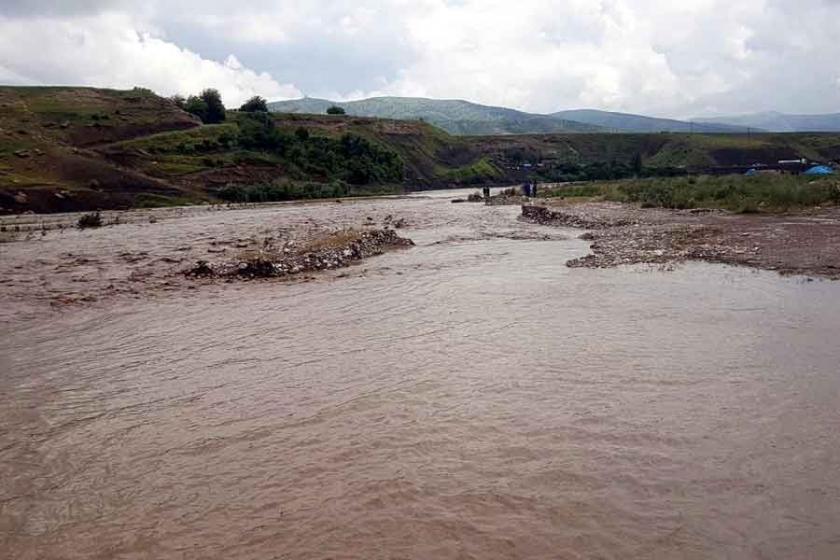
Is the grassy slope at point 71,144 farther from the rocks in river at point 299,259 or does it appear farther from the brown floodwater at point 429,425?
the brown floodwater at point 429,425

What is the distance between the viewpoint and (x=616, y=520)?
17.5 ft

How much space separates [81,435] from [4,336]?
7.06 m

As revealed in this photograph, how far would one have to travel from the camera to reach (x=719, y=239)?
77.9ft

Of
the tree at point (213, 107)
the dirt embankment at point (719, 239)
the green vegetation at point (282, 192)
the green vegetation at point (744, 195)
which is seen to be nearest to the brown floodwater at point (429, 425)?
the dirt embankment at point (719, 239)

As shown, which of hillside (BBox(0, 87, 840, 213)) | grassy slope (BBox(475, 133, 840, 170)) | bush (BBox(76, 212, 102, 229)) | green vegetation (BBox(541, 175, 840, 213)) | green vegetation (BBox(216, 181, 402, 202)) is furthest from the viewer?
grassy slope (BBox(475, 133, 840, 170))

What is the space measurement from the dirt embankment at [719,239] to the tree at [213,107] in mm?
82115

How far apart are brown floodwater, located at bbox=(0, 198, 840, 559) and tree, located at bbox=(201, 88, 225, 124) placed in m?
93.8

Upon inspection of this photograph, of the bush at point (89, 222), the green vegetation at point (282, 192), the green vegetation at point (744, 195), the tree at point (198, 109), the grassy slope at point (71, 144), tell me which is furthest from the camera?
the tree at point (198, 109)

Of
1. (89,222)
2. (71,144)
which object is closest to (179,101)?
(71,144)

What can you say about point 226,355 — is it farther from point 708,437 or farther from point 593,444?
point 708,437

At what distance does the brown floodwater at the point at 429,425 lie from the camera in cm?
527

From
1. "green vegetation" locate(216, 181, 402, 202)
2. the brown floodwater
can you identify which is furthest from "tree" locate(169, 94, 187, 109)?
the brown floodwater

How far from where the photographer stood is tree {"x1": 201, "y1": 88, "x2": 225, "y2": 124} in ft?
335

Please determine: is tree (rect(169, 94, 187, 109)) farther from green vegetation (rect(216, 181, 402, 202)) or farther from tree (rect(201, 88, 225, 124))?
green vegetation (rect(216, 181, 402, 202))
